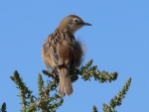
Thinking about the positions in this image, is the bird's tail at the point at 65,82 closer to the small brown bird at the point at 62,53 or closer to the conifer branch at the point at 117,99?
the small brown bird at the point at 62,53

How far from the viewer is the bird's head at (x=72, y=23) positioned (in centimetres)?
1034

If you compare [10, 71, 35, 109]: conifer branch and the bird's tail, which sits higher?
the bird's tail

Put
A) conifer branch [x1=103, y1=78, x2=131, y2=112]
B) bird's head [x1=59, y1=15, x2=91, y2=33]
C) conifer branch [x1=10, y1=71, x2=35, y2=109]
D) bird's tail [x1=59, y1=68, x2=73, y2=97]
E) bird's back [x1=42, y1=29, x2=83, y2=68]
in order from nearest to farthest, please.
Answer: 1. conifer branch [x1=103, y1=78, x2=131, y2=112]
2. conifer branch [x1=10, y1=71, x2=35, y2=109]
3. bird's tail [x1=59, y1=68, x2=73, y2=97]
4. bird's back [x1=42, y1=29, x2=83, y2=68]
5. bird's head [x1=59, y1=15, x2=91, y2=33]

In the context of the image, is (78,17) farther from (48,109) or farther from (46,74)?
(48,109)

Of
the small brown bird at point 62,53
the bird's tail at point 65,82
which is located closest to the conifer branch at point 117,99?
the bird's tail at point 65,82

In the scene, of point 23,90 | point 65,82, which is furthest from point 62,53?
point 23,90

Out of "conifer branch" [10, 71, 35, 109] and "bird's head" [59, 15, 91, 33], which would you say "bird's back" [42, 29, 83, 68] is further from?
"conifer branch" [10, 71, 35, 109]

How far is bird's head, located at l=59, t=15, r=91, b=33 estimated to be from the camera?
10336mm

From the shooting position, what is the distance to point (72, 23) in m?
10.5

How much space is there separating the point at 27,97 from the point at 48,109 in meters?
0.30

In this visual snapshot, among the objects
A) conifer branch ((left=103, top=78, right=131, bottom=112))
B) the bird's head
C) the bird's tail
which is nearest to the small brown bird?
the bird's tail

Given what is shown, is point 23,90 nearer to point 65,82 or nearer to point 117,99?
point 117,99

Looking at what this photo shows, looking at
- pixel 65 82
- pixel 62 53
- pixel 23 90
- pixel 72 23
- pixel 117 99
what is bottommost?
pixel 117 99

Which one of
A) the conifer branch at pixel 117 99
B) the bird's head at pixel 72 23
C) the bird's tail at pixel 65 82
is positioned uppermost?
the bird's head at pixel 72 23
